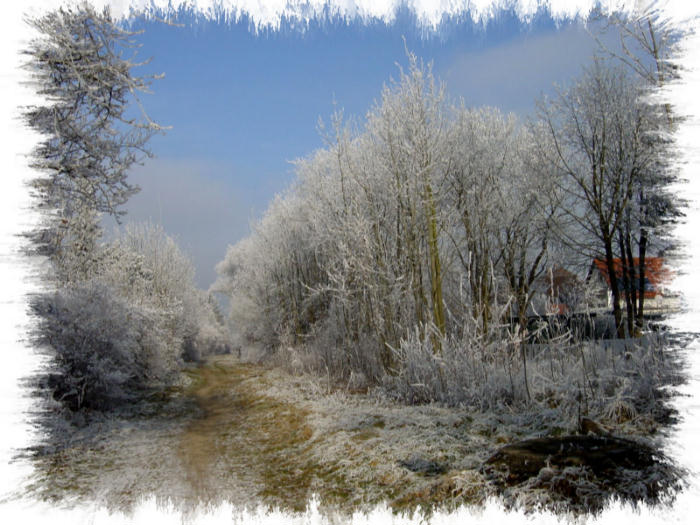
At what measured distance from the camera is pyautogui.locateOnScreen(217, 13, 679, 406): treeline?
9.66 metres

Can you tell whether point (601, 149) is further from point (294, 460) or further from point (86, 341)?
point (86, 341)

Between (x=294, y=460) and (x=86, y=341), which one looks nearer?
(x=294, y=460)

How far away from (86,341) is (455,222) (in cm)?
982

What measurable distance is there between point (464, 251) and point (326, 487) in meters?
11.8

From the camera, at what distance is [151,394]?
544 inches

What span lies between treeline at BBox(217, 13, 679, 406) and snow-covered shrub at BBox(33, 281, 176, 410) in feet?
16.0

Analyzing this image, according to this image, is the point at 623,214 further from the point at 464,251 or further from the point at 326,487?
the point at 326,487

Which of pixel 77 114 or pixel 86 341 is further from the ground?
pixel 77 114

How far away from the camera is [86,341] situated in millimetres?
9141

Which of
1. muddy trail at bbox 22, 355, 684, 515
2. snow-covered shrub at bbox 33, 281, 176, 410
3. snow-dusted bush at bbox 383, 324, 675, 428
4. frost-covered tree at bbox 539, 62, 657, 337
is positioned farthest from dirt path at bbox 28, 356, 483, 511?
frost-covered tree at bbox 539, 62, 657, 337

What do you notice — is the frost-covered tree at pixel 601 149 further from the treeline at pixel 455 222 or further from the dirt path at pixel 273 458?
the dirt path at pixel 273 458

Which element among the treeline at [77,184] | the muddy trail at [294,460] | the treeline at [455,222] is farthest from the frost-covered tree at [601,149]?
the treeline at [77,184]

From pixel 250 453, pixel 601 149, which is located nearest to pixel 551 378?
pixel 250 453

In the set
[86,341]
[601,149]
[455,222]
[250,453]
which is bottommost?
[250,453]
